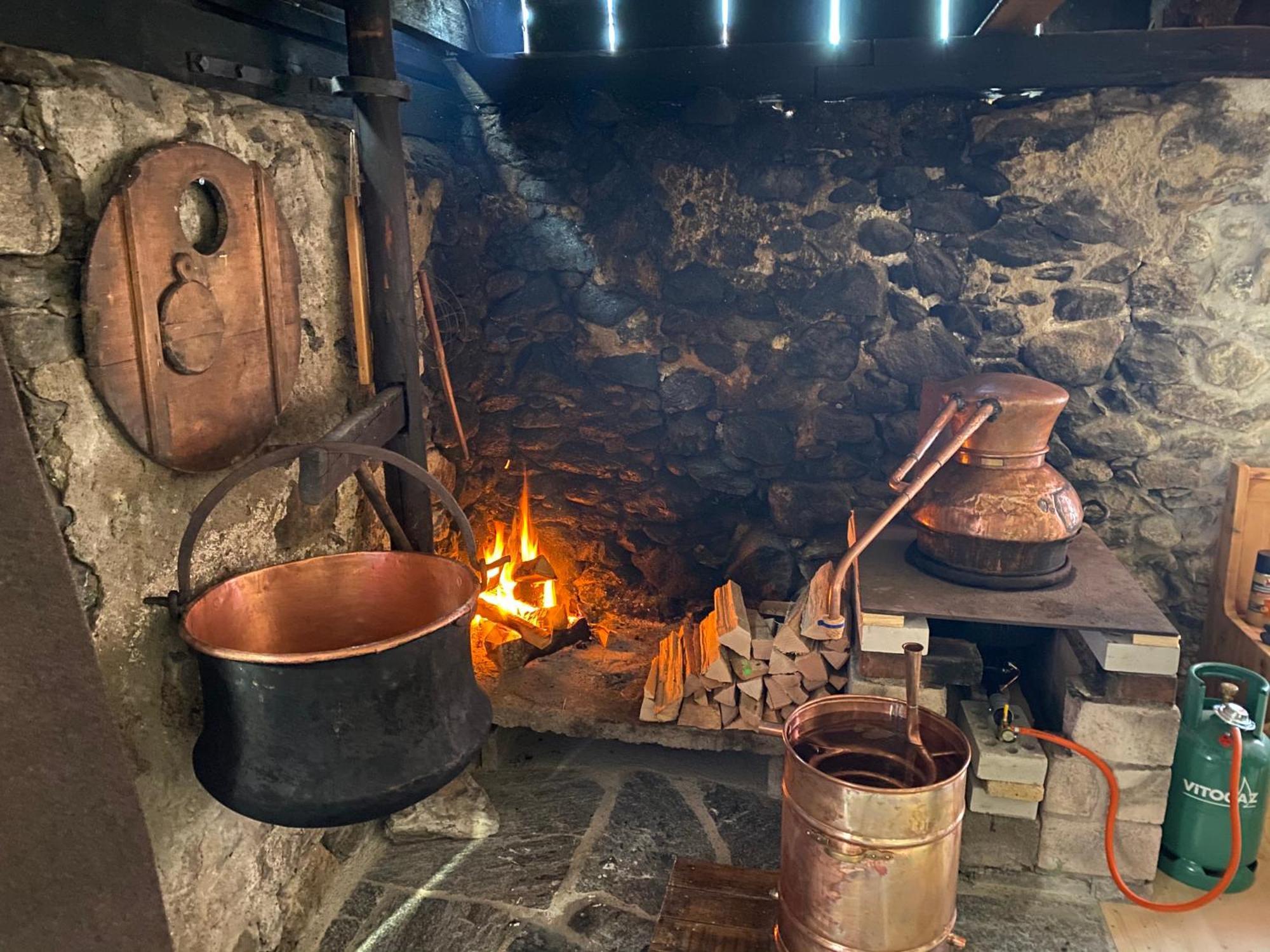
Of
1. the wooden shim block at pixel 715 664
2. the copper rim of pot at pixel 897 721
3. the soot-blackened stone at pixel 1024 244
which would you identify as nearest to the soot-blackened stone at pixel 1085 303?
the soot-blackened stone at pixel 1024 244

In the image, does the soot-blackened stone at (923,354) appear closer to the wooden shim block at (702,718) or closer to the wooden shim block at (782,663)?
the wooden shim block at (782,663)

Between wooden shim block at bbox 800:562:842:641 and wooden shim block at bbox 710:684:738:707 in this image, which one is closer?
wooden shim block at bbox 800:562:842:641

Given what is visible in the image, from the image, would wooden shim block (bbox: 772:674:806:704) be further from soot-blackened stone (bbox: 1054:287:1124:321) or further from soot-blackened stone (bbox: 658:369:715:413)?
soot-blackened stone (bbox: 1054:287:1124:321)

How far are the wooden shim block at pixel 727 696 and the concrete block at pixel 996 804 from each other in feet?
2.84

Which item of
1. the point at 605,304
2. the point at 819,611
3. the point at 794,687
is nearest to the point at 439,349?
the point at 605,304

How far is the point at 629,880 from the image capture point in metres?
3.08

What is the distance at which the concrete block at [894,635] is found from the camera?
2.94 m

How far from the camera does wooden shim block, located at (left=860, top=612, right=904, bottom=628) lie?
9.66 ft

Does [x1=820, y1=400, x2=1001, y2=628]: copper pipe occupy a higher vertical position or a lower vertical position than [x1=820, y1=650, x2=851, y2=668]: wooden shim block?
higher

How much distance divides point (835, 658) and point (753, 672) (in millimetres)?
305

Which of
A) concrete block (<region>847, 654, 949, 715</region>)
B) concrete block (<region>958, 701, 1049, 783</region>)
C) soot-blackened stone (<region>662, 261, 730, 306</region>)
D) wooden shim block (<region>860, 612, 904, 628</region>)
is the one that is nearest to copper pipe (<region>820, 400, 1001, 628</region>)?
wooden shim block (<region>860, 612, 904, 628</region>)

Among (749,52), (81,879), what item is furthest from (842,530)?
(81,879)

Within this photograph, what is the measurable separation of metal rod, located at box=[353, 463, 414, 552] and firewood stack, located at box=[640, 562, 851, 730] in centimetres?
115

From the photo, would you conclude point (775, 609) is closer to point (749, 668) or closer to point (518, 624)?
point (749, 668)
